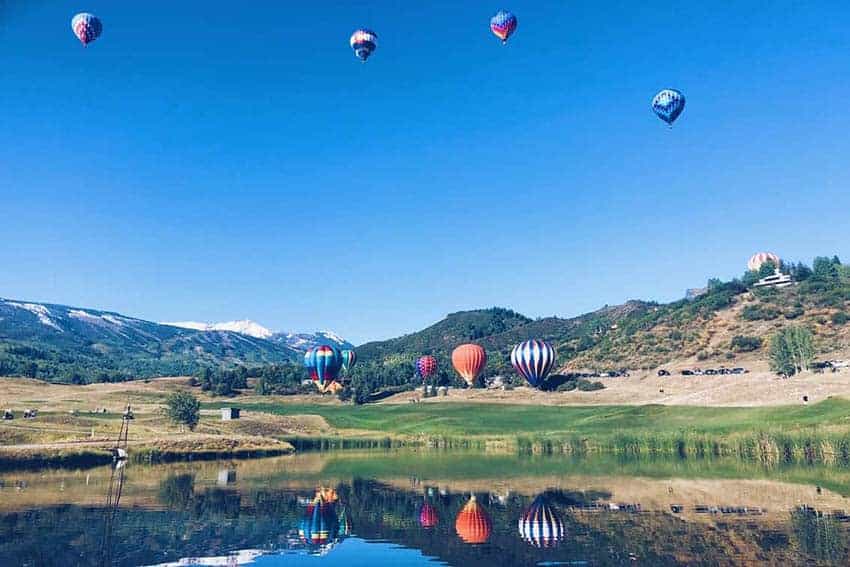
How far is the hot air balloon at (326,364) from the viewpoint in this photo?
14462 cm

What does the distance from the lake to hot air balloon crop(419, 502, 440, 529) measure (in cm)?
10

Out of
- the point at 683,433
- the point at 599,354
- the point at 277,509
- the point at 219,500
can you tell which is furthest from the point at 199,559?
the point at 599,354

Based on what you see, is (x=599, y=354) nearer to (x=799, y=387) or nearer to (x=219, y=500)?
(x=799, y=387)

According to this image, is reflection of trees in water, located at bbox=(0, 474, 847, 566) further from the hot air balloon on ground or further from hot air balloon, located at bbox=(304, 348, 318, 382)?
the hot air balloon on ground

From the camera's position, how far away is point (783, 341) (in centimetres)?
10700

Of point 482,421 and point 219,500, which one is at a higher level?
point 482,421

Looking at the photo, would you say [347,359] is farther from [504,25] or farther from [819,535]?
[819,535]

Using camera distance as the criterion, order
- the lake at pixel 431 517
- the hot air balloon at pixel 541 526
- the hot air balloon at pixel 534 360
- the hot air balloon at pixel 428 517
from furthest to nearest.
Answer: the hot air balloon at pixel 534 360 < the hot air balloon at pixel 428 517 < the hot air balloon at pixel 541 526 < the lake at pixel 431 517

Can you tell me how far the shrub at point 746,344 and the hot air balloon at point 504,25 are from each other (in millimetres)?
85570

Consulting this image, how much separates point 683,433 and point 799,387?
3194cm

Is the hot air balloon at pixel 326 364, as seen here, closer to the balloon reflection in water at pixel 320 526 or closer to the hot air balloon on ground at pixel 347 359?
the hot air balloon on ground at pixel 347 359

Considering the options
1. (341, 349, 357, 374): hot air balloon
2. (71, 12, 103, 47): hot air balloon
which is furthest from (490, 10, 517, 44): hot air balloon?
(341, 349, 357, 374): hot air balloon

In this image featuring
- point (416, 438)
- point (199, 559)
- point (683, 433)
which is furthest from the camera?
point (416, 438)

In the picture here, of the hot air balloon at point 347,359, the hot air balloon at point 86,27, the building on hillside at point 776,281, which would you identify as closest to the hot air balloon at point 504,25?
the hot air balloon at point 86,27
